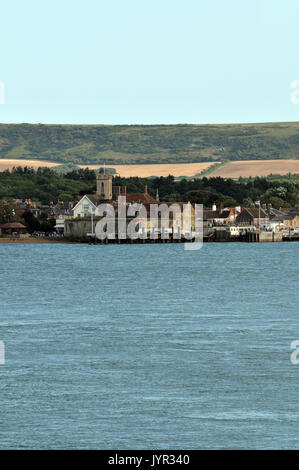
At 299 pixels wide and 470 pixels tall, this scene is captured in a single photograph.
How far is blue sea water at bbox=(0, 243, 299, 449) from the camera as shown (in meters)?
19.7

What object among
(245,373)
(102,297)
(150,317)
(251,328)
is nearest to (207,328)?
(251,328)

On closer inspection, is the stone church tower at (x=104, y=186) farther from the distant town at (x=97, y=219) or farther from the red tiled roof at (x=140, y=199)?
the red tiled roof at (x=140, y=199)

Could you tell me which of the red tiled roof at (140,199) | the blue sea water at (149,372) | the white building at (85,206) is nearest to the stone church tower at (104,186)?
the white building at (85,206)

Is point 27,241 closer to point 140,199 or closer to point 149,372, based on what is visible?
point 140,199

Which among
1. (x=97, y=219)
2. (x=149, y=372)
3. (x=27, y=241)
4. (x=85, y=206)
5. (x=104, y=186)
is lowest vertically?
(x=27, y=241)

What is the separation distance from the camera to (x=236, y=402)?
22297 mm

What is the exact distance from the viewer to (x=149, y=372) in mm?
25906

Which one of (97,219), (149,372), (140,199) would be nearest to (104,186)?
(140,199)

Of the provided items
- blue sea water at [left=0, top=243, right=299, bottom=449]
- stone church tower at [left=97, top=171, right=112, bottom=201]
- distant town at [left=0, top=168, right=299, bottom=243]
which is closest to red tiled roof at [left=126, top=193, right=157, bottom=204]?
distant town at [left=0, top=168, right=299, bottom=243]

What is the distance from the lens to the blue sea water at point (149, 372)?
19719 mm

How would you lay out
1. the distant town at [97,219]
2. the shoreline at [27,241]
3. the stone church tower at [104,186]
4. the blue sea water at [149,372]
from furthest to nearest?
the stone church tower at [104,186] < the shoreline at [27,241] < the distant town at [97,219] < the blue sea water at [149,372]
